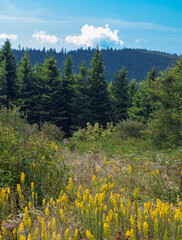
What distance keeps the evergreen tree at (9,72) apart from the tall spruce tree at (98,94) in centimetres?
851

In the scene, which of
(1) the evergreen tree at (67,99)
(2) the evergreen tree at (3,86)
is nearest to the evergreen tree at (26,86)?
(2) the evergreen tree at (3,86)

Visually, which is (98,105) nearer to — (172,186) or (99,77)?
(99,77)

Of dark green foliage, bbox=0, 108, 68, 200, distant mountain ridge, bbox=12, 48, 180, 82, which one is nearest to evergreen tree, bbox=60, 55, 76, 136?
dark green foliage, bbox=0, 108, 68, 200

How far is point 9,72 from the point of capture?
2397 centimetres

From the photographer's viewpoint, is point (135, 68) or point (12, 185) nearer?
point (12, 185)

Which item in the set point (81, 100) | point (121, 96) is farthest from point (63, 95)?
point (121, 96)

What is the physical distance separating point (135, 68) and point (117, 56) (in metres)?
19.2

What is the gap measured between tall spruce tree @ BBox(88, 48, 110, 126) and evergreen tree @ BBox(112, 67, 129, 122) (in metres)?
2.21

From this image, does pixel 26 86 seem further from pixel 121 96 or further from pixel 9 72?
pixel 121 96

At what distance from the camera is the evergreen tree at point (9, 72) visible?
78.2 feet

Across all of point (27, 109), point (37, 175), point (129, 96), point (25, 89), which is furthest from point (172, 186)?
point (129, 96)

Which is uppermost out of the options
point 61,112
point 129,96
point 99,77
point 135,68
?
point 135,68

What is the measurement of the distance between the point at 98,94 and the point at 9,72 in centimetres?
1033

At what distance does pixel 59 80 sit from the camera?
25.5 m
